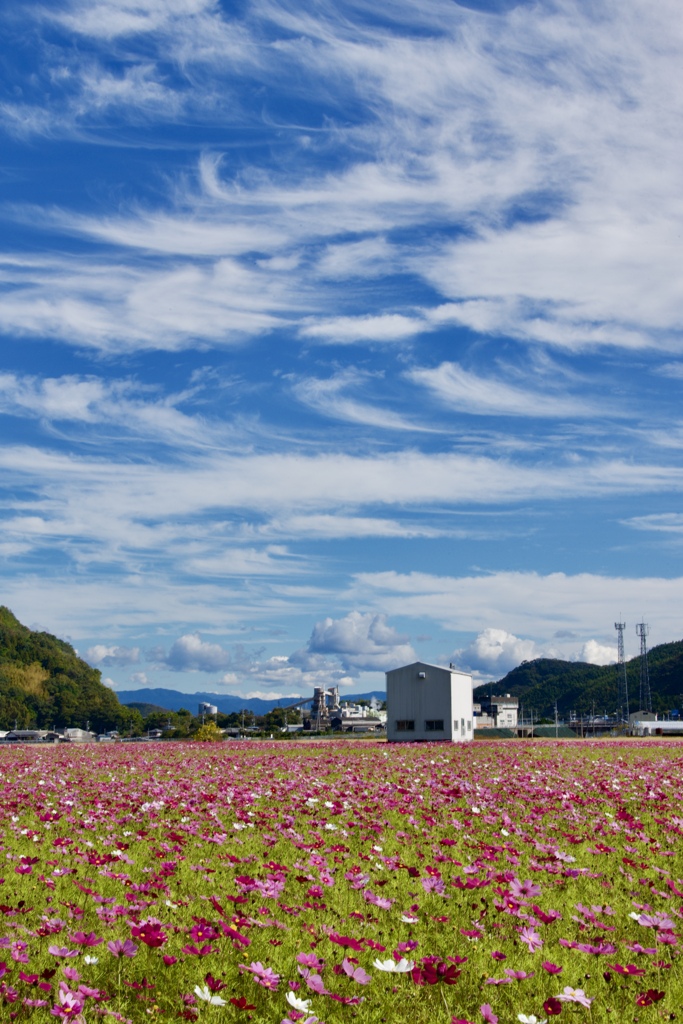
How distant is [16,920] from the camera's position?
6820 millimetres

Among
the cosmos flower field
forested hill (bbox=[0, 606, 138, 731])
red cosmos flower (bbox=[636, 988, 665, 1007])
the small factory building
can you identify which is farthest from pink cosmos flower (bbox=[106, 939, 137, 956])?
forested hill (bbox=[0, 606, 138, 731])

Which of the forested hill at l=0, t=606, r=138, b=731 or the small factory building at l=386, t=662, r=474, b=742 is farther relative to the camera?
the forested hill at l=0, t=606, r=138, b=731

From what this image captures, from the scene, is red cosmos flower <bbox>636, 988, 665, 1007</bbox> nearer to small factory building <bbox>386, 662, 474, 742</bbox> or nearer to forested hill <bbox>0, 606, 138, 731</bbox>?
small factory building <bbox>386, 662, 474, 742</bbox>

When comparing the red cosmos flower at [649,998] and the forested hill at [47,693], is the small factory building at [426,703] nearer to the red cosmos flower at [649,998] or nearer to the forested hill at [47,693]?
the red cosmos flower at [649,998]

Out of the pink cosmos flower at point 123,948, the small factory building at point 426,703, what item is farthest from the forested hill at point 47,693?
the pink cosmos flower at point 123,948

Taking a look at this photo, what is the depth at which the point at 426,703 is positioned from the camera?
188ft

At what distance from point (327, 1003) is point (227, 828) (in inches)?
220

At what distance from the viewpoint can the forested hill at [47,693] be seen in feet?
559

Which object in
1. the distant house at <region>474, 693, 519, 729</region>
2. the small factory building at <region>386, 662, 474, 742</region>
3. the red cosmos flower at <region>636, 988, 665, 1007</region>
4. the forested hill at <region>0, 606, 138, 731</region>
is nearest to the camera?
the red cosmos flower at <region>636, 988, 665, 1007</region>

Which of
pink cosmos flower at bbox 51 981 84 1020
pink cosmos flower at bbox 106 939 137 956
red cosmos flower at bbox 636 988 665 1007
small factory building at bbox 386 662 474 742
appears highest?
small factory building at bbox 386 662 474 742

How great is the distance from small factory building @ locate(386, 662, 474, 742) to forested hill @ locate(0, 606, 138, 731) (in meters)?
119

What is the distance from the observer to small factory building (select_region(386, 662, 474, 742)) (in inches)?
2221

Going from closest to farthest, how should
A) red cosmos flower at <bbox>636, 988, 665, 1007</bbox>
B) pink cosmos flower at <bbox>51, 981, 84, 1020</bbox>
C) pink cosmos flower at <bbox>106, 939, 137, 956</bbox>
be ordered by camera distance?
pink cosmos flower at <bbox>51, 981, 84, 1020</bbox> < red cosmos flower at <bbox>636, 988, 665, 1007</bbox> < pink cosmos flower at <bbox>106, 939, 137, 956</bbox>

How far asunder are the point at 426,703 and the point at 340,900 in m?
50.6
